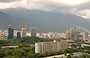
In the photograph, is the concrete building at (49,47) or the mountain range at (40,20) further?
the mountain range at (40,20)

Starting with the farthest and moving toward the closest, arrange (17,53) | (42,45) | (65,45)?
(65,45) → (42,45) → (17,53)

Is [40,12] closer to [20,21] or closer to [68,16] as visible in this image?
[68,16]

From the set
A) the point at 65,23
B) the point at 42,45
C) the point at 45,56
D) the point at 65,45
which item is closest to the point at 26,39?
the point at 65,45

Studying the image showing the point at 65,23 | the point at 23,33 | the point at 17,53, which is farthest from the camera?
the point at 65,23

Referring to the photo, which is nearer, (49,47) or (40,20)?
(49,47)

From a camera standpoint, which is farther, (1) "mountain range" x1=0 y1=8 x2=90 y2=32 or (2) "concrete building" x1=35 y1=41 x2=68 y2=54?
(1) "mountain range" x1=0 y1=8 x2=90 y2=32
